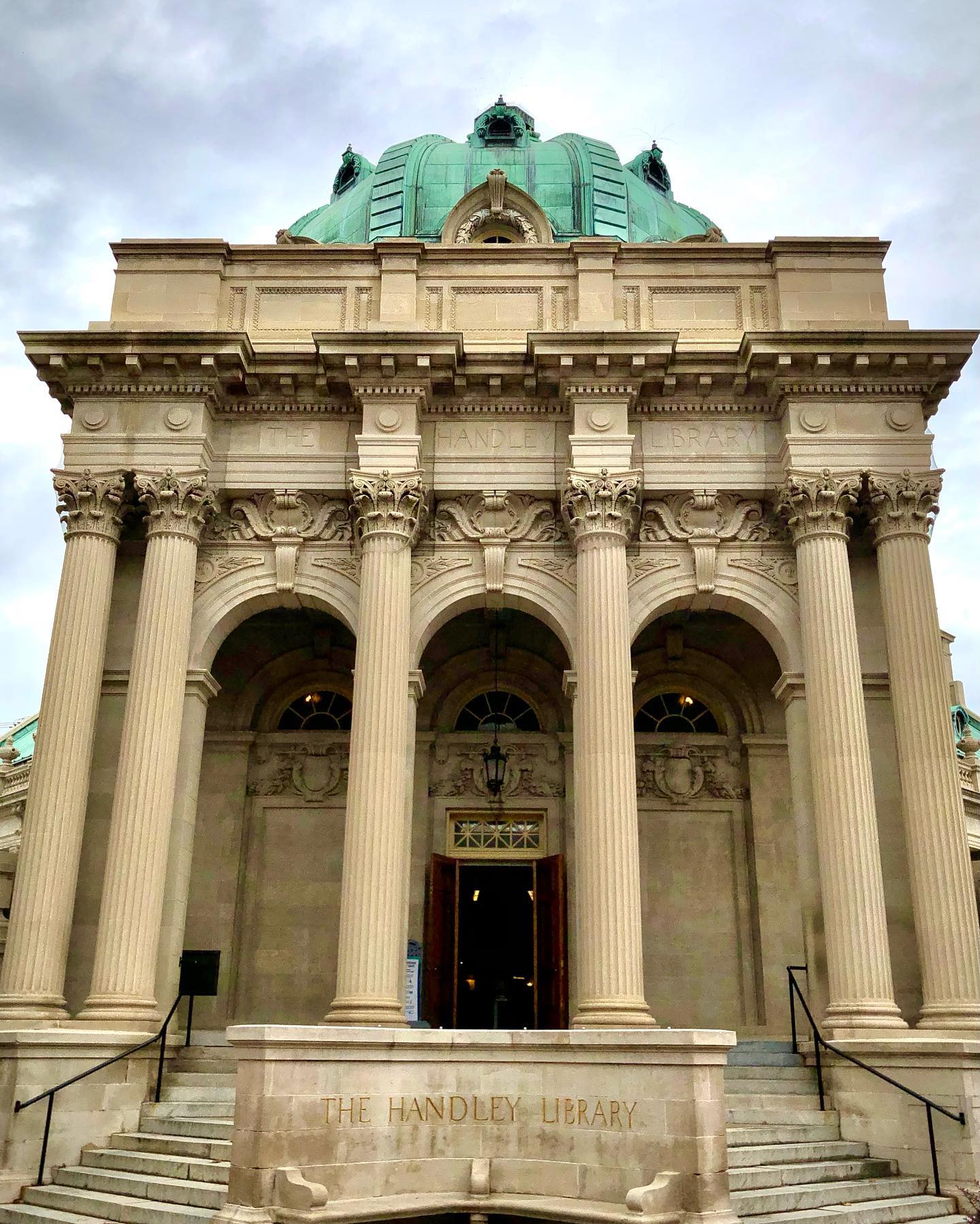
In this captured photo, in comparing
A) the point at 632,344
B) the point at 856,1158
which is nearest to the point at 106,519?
the point at 632,344

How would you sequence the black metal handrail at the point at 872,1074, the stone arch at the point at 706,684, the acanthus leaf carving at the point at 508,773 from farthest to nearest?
the stone arch at the point at 706,684
the acanthus leaf carving at the point at 508,773
the black metal handrail at the point at 872,1074

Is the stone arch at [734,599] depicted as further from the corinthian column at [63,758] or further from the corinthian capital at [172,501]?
the corinthian column at [63,758]

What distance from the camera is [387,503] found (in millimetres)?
18438

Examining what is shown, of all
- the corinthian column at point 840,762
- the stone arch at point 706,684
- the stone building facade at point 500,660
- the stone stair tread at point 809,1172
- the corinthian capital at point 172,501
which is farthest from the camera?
the stone arch at point 706,684

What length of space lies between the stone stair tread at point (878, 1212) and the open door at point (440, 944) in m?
8.46

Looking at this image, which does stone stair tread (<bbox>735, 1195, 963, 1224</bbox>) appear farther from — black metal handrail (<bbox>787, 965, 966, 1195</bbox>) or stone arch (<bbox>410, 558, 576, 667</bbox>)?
stone arch (<bbox>410, 558, 576, 667</bbox>)

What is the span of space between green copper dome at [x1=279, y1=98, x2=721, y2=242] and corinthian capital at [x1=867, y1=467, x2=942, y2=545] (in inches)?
324

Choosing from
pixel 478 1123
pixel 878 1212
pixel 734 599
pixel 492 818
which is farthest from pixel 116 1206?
pixel 734 599

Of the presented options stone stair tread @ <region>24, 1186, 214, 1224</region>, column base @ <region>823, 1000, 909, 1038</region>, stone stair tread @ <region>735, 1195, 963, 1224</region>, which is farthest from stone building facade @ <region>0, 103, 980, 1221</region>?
stone stair tread @ <region>735, 1195, 963, 1224</region>

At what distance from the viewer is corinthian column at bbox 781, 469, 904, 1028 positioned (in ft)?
52.4

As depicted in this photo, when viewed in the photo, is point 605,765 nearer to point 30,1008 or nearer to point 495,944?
point 495,944

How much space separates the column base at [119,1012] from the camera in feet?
51.8

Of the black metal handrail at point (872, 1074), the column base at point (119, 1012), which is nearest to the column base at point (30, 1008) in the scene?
the column base at point (119, 1012)

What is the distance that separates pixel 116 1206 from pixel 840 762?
35.8ft
